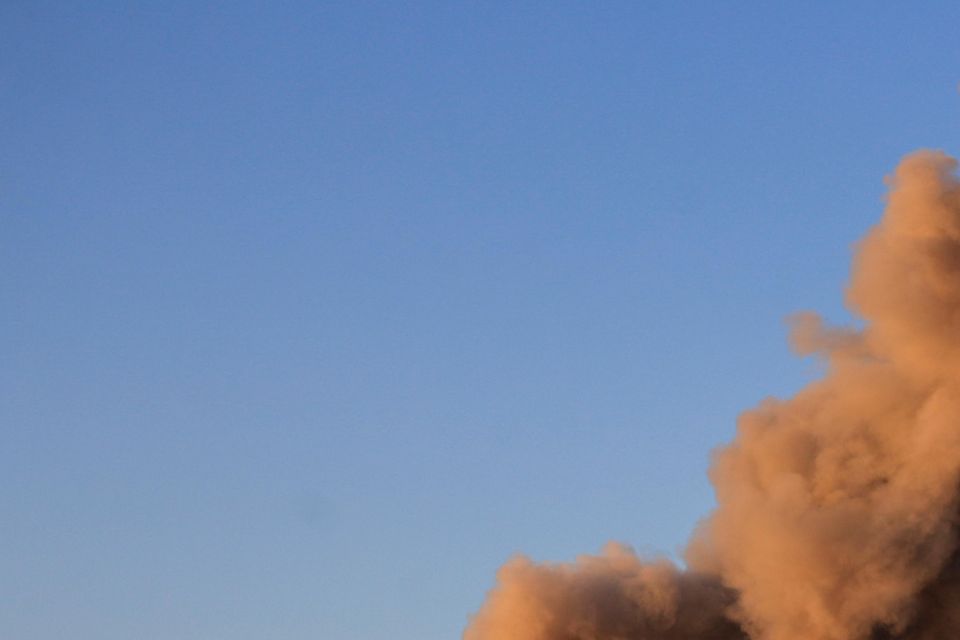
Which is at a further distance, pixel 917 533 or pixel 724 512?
pixel 724 512

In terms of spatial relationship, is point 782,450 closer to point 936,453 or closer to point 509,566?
point 936,453

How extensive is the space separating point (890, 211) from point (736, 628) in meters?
12.9

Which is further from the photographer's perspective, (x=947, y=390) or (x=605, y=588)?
(x=605, y=588)

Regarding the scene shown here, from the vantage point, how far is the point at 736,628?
184ft

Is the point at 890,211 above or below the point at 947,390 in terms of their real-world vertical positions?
above

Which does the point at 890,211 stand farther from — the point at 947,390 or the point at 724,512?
the point at 724,512

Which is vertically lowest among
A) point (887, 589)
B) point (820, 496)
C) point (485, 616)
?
point (887, 589)

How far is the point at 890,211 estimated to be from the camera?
53375 mm

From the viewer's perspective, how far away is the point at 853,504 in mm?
53000

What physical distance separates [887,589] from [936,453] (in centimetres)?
392

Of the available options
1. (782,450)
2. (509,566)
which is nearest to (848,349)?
(782,450)

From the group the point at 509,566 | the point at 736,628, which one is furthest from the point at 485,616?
the point at 736,628

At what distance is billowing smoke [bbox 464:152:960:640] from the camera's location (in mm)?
52125

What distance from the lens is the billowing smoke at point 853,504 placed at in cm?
5212
